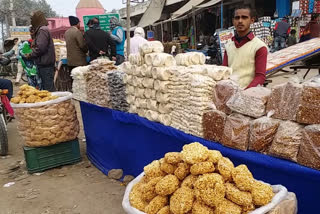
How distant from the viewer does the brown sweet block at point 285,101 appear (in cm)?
168

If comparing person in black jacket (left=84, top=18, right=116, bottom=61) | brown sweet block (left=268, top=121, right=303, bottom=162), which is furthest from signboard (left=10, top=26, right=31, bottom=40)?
brown sweet block (left=268, top=121, right=303, bottom=162)

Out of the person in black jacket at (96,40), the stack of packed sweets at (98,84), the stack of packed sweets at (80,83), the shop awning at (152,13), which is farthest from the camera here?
the shop awning at (152,13)

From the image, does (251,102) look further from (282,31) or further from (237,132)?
(282,31)

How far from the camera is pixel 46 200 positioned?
10.5 feet

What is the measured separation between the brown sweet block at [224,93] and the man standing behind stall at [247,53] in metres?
0.40

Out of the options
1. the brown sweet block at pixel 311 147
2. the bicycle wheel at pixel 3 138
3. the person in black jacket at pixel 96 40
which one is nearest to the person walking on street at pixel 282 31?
the person in black jacket at pixel 96 40

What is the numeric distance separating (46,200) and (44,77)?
2638 mm

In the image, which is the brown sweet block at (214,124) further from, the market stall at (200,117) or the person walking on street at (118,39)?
the person walking on street at (118,39)

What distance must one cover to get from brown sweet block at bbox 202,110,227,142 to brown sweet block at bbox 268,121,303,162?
1.37 ft

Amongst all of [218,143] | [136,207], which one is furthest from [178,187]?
[218,143]

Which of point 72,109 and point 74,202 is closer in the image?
point 74,202

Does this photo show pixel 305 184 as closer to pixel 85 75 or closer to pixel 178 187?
pixel 178 187

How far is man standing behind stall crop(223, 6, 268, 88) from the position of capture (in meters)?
2.55

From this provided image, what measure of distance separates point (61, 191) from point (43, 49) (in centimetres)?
258
